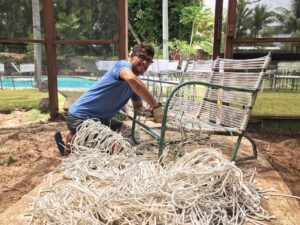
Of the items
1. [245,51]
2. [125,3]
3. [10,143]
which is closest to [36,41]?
[125,3]

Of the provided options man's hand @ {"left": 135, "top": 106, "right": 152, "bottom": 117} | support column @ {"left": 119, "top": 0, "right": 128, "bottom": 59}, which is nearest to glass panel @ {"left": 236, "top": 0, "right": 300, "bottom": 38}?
support column @ {"left": 119, "top": 0, "right": 128, "bottom": 59}

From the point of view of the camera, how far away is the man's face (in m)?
2.77

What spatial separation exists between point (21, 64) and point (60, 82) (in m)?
0.63

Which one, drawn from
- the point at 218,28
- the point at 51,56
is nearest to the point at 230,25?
the point at 218,28

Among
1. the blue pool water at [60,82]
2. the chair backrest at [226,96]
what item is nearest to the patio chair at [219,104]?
the chair backrest at [226,96]

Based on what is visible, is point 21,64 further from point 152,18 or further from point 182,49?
point 152,18

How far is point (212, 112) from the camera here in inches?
120

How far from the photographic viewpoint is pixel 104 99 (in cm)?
301

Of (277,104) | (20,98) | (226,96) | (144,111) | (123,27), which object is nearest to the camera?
(226,96)

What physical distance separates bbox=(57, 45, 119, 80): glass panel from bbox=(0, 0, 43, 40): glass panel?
43 cm

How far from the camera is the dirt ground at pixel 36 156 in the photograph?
2.79 metres

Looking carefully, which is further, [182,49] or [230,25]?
[182,49]

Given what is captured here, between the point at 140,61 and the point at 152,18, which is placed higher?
the point at 152,18

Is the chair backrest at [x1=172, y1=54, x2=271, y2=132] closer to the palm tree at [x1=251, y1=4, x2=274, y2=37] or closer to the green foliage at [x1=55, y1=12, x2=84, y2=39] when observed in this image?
the palm tree at [x1=251, y1=4, x2=274, y2=37]
